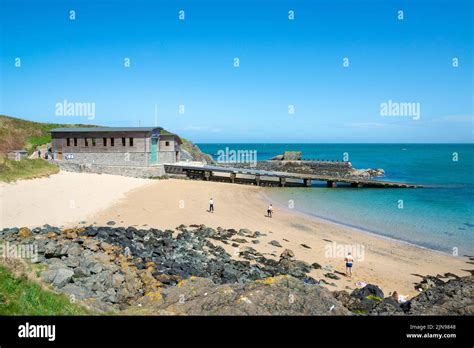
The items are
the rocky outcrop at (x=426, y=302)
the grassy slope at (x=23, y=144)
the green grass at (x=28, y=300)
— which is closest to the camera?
the green grass at (x=28, y=300)

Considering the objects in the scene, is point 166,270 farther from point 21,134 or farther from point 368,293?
point 21,134

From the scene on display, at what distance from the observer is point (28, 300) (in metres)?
6.34

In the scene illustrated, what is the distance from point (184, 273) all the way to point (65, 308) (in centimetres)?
680

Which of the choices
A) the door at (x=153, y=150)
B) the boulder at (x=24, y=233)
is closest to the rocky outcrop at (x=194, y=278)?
the boulder at (x=24, y=233)

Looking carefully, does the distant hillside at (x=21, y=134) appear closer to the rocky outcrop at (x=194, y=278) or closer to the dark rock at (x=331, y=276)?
the rocky outcrop at (x=194, y=278)

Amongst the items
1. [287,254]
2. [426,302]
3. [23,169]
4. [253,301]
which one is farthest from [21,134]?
[426,302]

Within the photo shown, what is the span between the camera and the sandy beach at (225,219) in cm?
1709

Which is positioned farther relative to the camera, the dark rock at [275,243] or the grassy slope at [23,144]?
the grassy slope at [23,144]

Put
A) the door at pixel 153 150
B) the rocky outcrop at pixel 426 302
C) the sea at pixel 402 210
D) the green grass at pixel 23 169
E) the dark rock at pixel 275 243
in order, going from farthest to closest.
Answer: the door at pixel 153 150
the green grass at pixel 23 169
the sea at pixel 402 210
the dark rock at pixel 275 243
the rocky outcrop at pixel 426 302

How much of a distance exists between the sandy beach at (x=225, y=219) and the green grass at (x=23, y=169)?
3.02 feet

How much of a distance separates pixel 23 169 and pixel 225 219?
19906 mm

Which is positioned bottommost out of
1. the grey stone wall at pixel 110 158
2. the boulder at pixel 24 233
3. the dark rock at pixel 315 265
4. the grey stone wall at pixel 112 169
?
the dark rock at pixel 315 265

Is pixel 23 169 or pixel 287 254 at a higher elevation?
pixel 23 169

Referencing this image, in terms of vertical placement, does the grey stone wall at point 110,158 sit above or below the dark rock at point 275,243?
above
